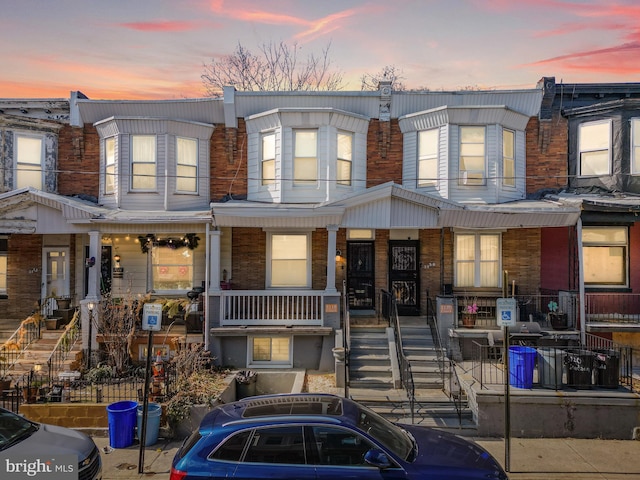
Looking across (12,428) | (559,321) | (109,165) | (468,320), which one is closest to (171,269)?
(109,165)

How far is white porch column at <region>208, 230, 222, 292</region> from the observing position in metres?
12.7

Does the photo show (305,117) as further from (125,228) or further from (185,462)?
(185,462)

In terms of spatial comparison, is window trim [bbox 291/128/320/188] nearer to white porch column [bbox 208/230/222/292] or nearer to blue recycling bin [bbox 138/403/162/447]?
white porch column [bbox 208/230/222/292]

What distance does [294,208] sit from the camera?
1253cm

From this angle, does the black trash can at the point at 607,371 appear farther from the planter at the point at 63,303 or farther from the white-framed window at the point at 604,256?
the planter at the point at 63,303

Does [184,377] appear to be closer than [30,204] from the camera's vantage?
Yes

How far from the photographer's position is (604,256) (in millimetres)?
14102

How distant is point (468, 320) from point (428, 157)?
550 cm

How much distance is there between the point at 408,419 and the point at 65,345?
9712mm

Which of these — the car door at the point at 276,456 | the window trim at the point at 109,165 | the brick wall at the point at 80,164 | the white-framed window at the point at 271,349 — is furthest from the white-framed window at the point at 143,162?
the car door at the point at 276,456

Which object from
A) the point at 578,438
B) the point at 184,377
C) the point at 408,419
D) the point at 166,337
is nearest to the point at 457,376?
the point at 408,419

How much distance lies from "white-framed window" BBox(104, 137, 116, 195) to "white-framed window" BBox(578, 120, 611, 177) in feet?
50.9

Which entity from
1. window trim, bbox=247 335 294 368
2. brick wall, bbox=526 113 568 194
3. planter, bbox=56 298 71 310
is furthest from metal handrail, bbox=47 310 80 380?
brick wall, bbox=526 113 568 194

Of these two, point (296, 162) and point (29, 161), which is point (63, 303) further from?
point (296, 162)
